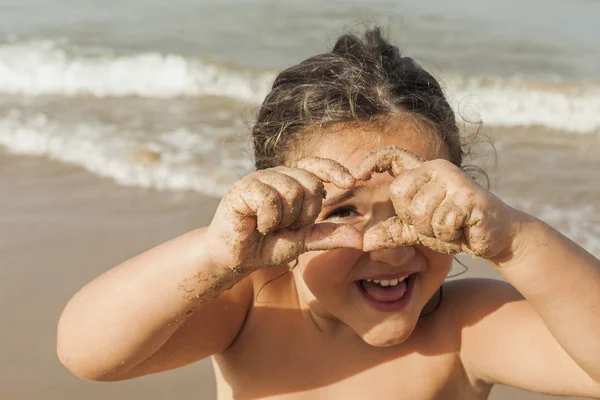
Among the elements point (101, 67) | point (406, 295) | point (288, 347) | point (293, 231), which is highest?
point (293, 231)

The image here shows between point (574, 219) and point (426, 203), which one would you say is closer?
point (426, 203)

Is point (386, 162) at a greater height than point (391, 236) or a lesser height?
greater

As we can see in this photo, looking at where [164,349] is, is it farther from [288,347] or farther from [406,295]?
[406,295]

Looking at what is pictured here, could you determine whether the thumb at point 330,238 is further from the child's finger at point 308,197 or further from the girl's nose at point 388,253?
the girl's nose at point 388,253

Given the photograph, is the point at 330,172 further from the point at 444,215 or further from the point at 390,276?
the point at 390,276

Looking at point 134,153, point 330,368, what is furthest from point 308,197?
point 134,153

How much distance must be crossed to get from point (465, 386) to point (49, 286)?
1893 mm

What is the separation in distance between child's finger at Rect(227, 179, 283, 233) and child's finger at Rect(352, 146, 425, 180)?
0.76ft

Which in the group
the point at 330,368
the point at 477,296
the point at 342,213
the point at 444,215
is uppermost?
the point at 444,215

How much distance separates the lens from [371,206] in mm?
2197

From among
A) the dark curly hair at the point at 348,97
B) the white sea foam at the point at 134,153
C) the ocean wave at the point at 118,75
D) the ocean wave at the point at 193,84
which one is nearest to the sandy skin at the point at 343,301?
the dark curly hair at the point at 348,97

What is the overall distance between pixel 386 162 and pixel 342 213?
1.36 feet

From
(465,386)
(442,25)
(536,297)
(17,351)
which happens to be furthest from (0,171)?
(442,25)

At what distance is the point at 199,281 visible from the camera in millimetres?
1979
